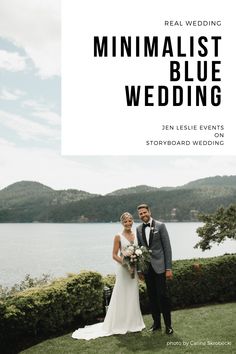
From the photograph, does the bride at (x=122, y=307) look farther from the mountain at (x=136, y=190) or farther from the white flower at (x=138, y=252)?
the mountain at (x=136, y=190)

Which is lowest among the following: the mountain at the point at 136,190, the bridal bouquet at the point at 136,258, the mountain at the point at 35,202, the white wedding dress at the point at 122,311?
the white wedding dress at the point at 122,311

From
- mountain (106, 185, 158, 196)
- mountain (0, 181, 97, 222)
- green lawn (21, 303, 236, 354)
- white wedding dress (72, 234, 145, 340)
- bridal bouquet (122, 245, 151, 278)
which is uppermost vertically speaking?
mountain (106, 185, 158, 196)

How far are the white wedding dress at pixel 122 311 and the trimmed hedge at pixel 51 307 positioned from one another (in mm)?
480

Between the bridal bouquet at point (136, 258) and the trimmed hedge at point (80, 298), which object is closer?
the trimmed hedge at point (80, 298)

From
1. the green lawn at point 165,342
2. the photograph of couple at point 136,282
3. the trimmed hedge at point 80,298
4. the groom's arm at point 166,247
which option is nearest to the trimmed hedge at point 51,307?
the trimmed hedge at point 80,298

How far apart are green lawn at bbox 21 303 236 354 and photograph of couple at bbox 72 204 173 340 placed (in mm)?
233

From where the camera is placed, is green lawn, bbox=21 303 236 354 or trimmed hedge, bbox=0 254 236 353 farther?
trimmed hedge, bbox=0 254 236 353

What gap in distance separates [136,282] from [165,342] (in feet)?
→ 4.28

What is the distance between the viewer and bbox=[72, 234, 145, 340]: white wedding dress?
816 centimetres

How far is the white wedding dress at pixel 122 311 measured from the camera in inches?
321

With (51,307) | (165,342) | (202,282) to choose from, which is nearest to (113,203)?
(202,282)

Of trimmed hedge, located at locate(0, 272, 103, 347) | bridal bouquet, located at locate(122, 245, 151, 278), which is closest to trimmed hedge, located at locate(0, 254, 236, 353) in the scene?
Result: trimmed hedge, located at locate(0, 272, 103, 347)

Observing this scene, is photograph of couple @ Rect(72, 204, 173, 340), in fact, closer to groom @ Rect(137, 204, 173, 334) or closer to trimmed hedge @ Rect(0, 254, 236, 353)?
groom @ Rect(137, 204, 173, 334)

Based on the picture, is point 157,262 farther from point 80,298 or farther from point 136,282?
point 80,298
